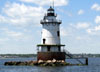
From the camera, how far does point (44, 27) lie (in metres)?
73.8

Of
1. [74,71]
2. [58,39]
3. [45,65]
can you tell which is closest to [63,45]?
[58,39]

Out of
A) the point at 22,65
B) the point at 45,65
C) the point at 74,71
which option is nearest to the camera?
the point at 74,71

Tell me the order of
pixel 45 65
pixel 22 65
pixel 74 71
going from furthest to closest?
pixel 22 65 < pixel 45 65 < pixel 74 71

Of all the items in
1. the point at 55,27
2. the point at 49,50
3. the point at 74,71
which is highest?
the point at 55,27

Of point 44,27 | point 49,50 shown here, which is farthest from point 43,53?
point 44,27

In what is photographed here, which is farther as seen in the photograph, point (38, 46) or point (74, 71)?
point (38, 46)

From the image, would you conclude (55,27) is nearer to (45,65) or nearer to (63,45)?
(63,45)

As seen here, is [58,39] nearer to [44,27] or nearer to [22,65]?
[44,27]

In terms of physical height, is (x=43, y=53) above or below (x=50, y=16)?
below

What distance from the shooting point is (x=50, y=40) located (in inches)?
2864

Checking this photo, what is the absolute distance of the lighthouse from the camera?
7181cm

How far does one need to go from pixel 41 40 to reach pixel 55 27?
4.49m

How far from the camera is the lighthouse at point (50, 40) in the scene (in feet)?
236

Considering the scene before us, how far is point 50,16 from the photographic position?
73.8 meters
